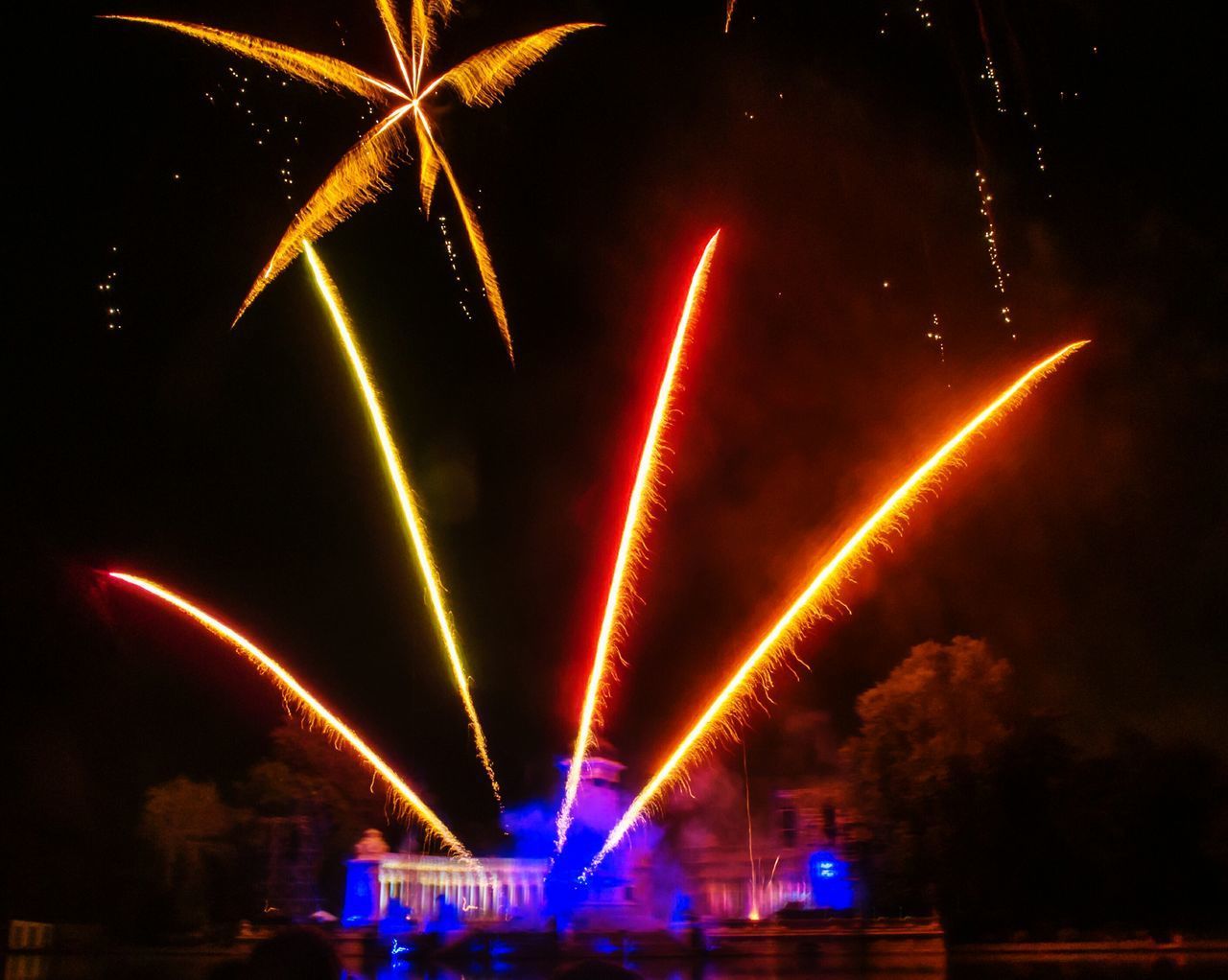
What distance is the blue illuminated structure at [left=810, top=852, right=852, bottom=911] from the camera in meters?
29.6

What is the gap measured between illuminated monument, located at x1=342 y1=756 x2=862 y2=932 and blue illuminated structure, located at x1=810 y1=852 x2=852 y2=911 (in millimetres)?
35

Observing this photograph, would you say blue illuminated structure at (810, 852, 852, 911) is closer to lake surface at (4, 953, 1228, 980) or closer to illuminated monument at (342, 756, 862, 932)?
illuminated monument at (342, 756, 862, 932)

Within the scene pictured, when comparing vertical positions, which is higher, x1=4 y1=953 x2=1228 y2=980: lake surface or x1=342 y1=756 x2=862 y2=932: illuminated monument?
x1=342 y1=756 x2=862 y2=932: illuminated monument

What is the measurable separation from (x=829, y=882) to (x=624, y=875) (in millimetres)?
6598

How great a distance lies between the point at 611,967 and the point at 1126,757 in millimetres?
23475

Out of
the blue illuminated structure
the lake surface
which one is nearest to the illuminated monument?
the blue illuminated structure

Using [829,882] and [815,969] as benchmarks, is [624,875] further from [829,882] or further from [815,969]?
[815,969]

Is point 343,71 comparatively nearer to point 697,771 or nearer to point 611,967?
point 611,967

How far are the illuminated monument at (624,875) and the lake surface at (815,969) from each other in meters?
3.15

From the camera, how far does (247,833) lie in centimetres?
3178

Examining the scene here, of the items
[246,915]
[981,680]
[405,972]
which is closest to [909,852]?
[981,680]

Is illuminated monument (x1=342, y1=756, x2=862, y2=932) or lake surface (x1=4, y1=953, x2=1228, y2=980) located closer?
lake surface (x1=4, y1=953, x2=1228, y2=980)

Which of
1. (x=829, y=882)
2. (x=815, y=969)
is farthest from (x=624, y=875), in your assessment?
(x=815, y=969)

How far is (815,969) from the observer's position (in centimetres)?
1991
